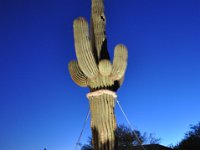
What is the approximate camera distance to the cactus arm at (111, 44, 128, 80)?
7238 millimetres

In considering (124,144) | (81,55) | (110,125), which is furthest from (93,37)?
(124,144)

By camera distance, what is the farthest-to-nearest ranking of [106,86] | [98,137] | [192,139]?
[192,139]
[106,86]
[98,137]

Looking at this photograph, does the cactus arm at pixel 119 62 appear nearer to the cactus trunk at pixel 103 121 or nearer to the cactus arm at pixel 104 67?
the cactus arm at pixel 104 67

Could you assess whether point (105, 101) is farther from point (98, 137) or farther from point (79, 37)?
point (79, 37)

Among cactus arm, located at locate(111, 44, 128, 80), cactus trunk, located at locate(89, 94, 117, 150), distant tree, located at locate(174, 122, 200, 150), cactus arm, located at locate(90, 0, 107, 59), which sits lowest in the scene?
cactus trunk, located at locate(89, 94, 117, 150)

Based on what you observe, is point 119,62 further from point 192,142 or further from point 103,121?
point 192,142

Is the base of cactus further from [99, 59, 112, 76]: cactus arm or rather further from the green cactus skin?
the green cactus skin

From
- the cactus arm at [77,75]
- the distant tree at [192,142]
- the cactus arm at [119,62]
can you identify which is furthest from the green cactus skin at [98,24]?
the distant tree at [192,142]

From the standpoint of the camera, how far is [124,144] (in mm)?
27594

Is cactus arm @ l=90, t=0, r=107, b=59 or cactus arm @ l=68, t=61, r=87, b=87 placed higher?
cactus arm @ l=90, t=0, r=107, b=59

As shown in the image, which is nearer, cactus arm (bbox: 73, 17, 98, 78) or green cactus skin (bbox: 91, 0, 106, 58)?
cactus arm (bbox: 73, 17, 98, 78)

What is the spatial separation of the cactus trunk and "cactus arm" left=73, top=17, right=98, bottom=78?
57 cm

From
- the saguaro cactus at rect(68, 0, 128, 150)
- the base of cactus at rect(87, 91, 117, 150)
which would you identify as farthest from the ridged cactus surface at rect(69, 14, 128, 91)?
the base of cactus at rect(87, 91, 117, 150)

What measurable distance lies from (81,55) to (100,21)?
1.15 metres
